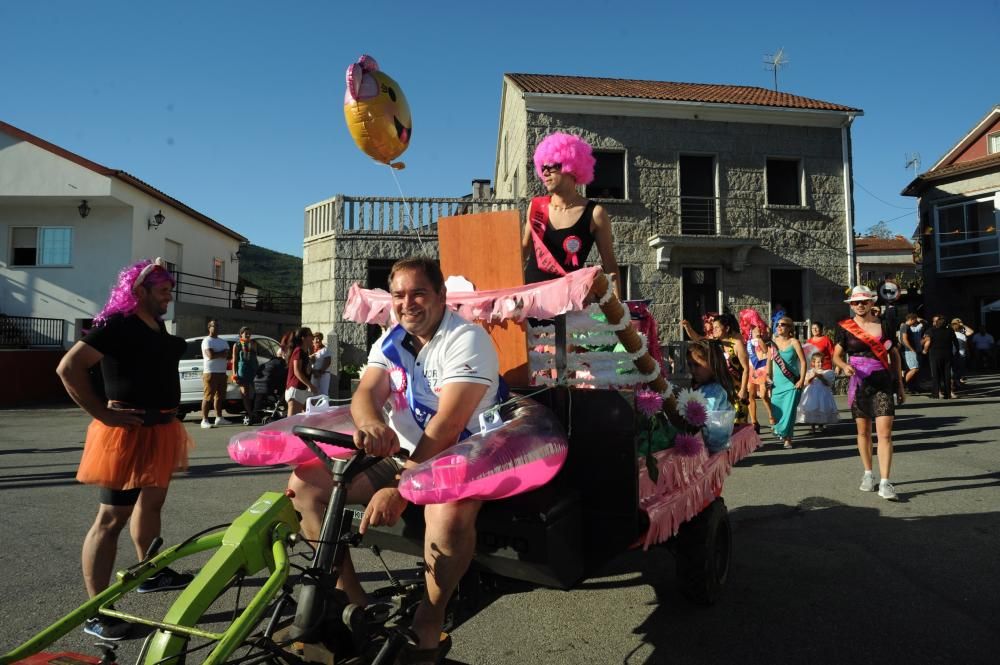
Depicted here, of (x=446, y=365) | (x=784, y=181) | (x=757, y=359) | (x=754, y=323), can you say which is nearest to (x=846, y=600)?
(x=446, y=365)

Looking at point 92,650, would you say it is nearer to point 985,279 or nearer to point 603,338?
point 603,338

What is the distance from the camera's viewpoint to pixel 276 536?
202 centimetres

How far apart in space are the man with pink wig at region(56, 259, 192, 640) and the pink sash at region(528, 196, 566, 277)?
2.16 meters

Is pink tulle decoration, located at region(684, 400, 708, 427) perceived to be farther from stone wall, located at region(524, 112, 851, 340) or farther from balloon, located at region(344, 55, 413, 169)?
stone wall, located at region(524, 112, 851, 340)

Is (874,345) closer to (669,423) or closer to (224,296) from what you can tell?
(669,423)

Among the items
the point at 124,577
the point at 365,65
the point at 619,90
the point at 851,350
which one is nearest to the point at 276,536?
the point at 124,577

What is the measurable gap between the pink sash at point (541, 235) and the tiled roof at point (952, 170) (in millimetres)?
27456

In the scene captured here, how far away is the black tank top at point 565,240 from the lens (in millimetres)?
3883

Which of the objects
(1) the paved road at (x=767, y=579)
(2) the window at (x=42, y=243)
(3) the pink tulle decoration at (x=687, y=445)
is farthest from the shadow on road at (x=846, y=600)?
(2) the window at (x=42, y=243)

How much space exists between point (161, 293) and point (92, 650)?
5.91 ft

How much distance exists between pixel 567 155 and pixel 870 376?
12.4 feet

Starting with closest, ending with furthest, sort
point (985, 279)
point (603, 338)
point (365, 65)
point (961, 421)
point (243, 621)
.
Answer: point (243, 621) → point (603, 338) → point (365, 65) → point (961, 421) → point (985, 279)

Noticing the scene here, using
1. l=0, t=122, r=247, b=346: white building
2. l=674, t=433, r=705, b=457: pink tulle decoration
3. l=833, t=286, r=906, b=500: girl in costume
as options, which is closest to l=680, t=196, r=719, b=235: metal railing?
l=833, t=286, r=906, b=500: girl in costume

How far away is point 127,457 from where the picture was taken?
3.24m
